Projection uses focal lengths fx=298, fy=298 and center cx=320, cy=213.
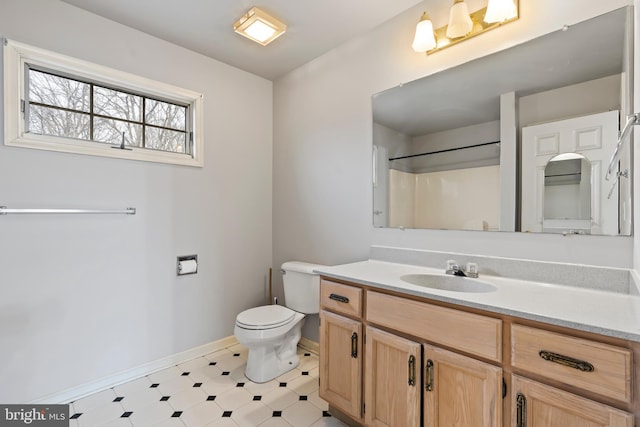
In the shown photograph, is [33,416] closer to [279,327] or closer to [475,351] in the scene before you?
[279,327]

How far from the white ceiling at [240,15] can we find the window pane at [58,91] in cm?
49

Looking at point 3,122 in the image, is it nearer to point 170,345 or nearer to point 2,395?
point 2,395

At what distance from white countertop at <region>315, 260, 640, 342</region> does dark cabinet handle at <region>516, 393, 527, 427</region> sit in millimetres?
276

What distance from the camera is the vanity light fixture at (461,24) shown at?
4.83 feet

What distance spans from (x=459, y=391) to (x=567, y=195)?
3.27ft

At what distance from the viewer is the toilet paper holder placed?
236cm

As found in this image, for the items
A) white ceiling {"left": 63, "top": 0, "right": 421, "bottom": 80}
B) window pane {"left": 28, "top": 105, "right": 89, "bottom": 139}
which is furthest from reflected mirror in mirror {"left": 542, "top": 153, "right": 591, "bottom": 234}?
window pane {"left": 28, "top": 105, "right": 89, "bottom": 139}

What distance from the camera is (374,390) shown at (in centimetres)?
145

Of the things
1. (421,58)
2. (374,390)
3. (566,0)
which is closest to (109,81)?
(421,58)

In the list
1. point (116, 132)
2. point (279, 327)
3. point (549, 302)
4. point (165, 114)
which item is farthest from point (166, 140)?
Result: point (549, 302)

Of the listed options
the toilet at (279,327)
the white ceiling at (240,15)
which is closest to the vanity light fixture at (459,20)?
the white ceiling at (240,15)

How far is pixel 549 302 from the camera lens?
1.10 meters

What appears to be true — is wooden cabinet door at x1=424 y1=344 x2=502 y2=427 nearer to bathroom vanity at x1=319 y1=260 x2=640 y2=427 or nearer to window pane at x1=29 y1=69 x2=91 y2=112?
bathroom vanity at x1=319 y1=260 x2=640 y2=427

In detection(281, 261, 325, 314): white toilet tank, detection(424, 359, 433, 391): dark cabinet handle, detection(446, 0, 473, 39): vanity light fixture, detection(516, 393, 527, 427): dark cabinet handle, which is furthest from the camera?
detection(281, 261, 325, 314): white toilet tank
